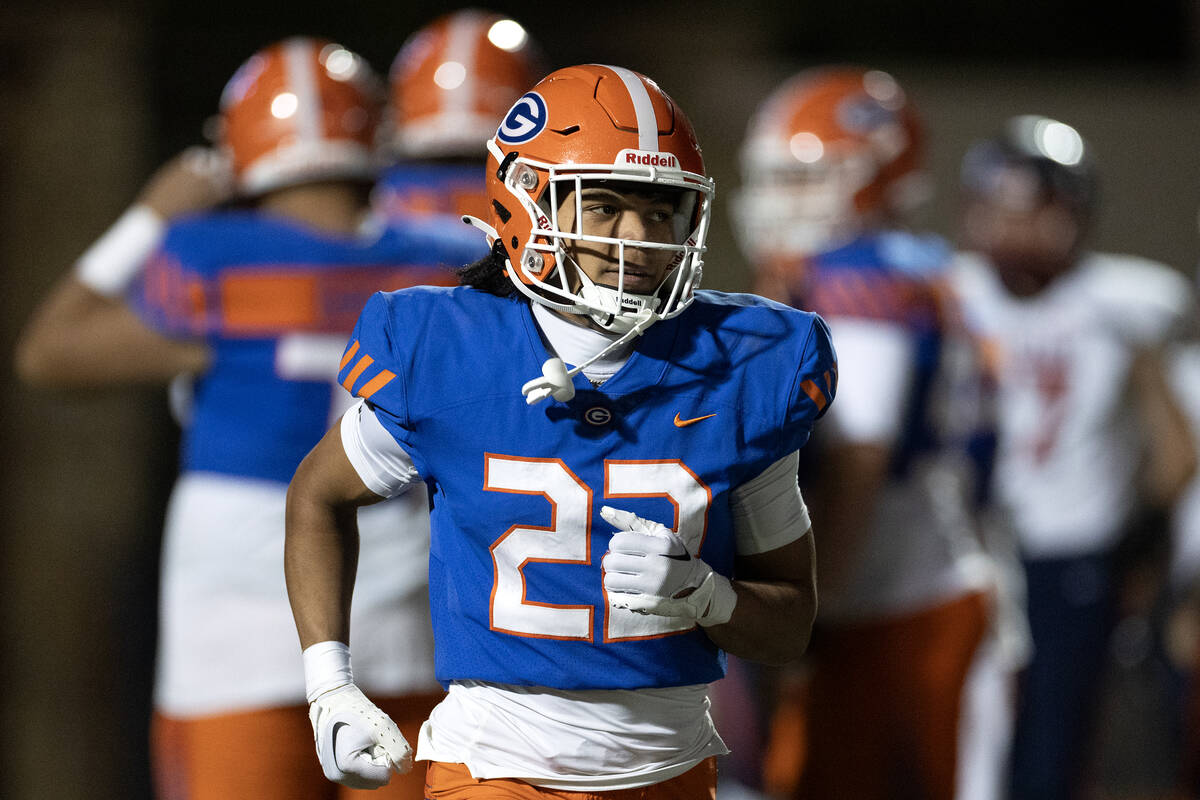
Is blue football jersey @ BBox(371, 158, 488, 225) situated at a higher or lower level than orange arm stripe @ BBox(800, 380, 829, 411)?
higher

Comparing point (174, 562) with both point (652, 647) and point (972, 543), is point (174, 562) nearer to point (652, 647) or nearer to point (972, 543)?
point (652, 647)

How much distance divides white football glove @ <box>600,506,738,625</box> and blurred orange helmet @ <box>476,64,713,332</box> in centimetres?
27

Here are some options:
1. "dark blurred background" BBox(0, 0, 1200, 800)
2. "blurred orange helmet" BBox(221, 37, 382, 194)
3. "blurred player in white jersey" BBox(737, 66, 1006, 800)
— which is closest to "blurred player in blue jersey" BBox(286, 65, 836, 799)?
"blurred orange helmet" BBox(221, 37, 382, 194)

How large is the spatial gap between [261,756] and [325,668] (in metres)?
0.71

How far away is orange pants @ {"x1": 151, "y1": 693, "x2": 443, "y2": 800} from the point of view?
249cm

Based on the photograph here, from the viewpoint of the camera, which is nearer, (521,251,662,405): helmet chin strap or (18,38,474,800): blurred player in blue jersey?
(521,251,662,405): helmet chin strap

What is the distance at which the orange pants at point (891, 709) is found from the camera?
3.54 m

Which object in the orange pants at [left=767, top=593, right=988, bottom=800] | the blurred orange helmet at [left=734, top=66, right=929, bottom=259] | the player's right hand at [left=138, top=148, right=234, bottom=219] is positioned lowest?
the orange pants at [left=767, top=593, right=988, bottom=800]

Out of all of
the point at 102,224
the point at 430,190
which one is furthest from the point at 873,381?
the point at 102,224

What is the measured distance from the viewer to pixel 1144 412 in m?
4.64

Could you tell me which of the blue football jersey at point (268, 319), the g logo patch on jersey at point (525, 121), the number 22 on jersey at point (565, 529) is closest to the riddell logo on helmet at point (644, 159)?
the g logo patch on jersey at point (525, 121)

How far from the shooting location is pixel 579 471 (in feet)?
5.96

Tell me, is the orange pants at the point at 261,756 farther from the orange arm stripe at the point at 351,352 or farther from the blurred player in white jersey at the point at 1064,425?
the blurred player in white jersey at the point at 1064,425

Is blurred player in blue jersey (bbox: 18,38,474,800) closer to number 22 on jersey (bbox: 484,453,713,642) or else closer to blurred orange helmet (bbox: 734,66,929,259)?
number 22 on jersey (bbox: 484,453,713,642)
